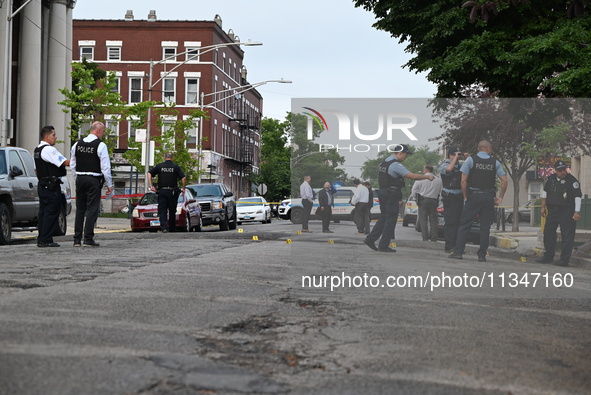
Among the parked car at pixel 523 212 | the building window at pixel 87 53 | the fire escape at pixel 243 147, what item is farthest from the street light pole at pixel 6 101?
the fire escape at pixel 243 147

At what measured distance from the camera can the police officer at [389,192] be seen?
10.1m

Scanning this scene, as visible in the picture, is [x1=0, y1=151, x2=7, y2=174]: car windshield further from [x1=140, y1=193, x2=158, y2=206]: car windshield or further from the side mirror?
[x1=140, y1=193, x2=158, y2=206]: car windshield

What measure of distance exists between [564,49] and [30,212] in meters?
10.7

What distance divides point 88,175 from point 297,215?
14.7 ft

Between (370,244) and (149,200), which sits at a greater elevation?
(149,200)

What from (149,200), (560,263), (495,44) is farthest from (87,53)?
(560,263)

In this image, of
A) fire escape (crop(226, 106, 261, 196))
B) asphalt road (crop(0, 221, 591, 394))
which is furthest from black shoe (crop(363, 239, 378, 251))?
fire escape (crop(226, 106, 261, 196))

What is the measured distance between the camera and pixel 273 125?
114000 millimetres

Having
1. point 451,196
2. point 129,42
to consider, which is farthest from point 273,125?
point 451,196

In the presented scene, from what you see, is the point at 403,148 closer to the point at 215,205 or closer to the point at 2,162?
the point at 2,162

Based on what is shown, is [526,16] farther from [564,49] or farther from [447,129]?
[447,129]

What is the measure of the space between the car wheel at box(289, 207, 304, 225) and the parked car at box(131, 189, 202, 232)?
13.6m

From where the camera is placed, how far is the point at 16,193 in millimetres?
17969

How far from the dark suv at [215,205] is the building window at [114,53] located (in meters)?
46.0
